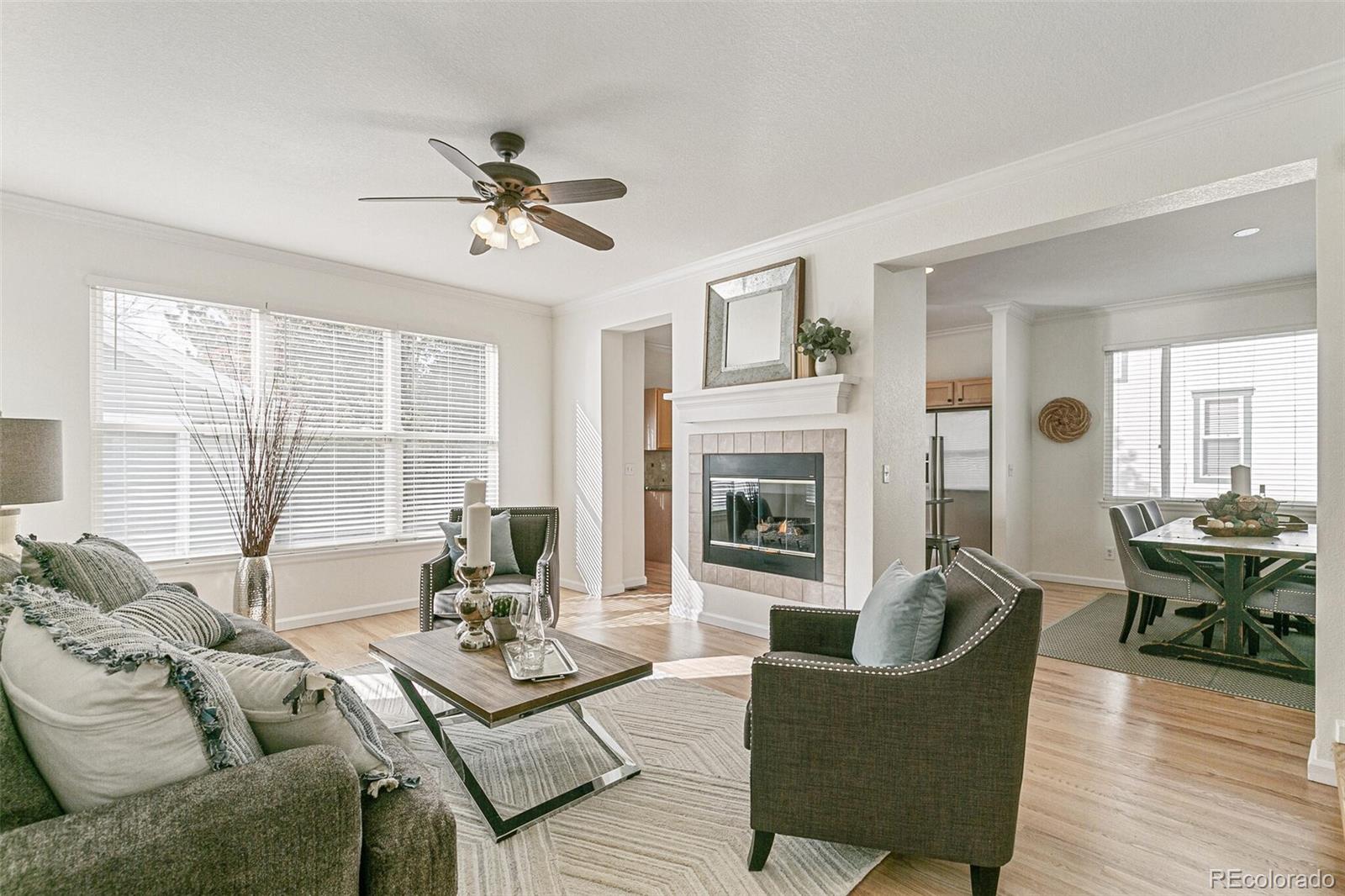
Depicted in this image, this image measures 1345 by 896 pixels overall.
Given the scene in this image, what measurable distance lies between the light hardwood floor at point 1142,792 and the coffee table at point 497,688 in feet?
3.06

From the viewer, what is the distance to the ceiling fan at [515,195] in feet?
8.52

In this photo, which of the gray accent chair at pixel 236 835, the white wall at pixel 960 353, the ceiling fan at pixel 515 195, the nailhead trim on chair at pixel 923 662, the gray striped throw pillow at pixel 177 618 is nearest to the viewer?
the gray accent chair at pixel 236 835

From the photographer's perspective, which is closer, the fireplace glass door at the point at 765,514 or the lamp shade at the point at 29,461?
the lamp shade at the point at 29,461

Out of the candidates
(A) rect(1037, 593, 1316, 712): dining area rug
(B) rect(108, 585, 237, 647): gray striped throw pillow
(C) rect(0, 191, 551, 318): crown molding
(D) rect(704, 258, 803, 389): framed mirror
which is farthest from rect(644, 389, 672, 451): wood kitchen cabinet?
(B) rect(108, 585, 237, 647): gray striped throw pillow

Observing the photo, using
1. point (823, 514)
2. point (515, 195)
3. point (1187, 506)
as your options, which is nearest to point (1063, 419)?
point (1187, 506)

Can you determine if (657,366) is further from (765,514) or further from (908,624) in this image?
(908,624)

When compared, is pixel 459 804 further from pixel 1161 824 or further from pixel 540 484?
pixel 540 484

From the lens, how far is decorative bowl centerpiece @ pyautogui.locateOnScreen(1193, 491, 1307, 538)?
12.4 feet

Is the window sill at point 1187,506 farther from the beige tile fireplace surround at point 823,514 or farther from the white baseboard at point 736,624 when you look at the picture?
the white baseboard at point 736,624

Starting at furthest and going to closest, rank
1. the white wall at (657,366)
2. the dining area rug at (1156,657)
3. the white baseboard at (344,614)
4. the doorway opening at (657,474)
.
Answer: the white wall at (657,366), the doorway opening at (657,474), the white baseboard at (344,614), the dining area rug at (1156,657)

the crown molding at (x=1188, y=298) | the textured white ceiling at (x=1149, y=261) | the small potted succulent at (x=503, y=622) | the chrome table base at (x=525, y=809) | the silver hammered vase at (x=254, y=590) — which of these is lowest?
the chrome table base at (x=525, y=809)

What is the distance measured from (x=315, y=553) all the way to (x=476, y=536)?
2756mm

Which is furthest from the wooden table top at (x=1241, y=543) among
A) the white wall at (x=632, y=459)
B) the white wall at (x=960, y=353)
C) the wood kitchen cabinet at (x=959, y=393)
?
the white wall at (x=632, y=459)

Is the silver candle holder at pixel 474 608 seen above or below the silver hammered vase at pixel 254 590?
above
